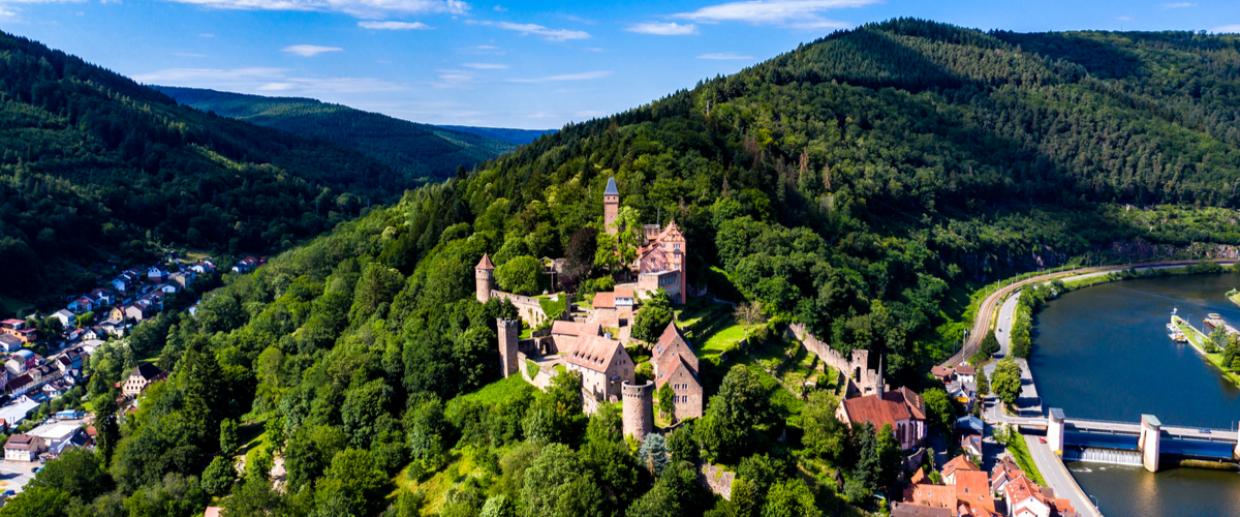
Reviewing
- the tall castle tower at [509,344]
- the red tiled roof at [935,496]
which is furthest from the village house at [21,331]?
the red tiled roof at [935,496]

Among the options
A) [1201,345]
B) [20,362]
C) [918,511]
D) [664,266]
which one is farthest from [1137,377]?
[20,362]

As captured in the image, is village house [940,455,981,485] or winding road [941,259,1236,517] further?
winding road [941,259,1236,517]

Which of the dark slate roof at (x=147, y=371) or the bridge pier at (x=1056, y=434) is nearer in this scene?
the bridge pier at (x=1056, y=434)

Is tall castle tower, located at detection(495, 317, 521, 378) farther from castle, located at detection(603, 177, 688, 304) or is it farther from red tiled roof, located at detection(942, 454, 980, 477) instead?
red tiled roof, located at detection(942, 454, 980, 477)

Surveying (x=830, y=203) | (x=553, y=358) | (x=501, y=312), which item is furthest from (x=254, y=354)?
(x=830, y=203)

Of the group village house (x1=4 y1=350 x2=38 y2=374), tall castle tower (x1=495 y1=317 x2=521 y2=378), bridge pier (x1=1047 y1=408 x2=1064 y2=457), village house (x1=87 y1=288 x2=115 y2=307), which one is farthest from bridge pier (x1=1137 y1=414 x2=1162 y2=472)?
village house (x1=87 y1=288 x2=115 y2=307)

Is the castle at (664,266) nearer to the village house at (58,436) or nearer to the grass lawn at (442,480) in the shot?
the grass lawn at (442,480)
